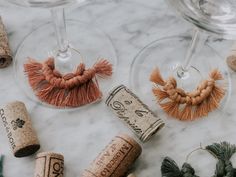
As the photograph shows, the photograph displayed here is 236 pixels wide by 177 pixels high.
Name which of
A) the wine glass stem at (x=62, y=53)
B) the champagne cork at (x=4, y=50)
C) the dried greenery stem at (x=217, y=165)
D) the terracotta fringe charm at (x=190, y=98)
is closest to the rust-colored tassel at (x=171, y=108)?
the terracotta fringe charm at (x=190, y=98)

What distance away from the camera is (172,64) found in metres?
1.11

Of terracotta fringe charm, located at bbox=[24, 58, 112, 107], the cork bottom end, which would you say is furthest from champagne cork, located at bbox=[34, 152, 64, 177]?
terracotta fringe charm, located at bbox=[24, 58, 112, 107]

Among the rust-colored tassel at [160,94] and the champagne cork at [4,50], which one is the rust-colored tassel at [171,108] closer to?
the rust-colored tassel at [160,94]

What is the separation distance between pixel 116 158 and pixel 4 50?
34 centimetres

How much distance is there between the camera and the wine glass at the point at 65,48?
107cm

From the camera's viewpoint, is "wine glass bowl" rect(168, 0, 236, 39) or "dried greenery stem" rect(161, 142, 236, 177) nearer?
"wine glass bowl" rect(168, 0, 236, 39)

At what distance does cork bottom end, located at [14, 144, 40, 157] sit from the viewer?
941 millimetres

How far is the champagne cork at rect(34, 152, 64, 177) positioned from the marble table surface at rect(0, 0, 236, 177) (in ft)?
0.15

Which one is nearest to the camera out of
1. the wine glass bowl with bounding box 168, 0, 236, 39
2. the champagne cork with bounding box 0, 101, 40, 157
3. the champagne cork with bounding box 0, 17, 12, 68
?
the wine glass bowl with bounding box 168, 0, 236, 39

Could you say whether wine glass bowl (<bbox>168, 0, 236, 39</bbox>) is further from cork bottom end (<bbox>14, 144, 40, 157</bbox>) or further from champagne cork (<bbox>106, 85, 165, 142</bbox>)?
cork bottom end (<bbox>14, 144, 40, 157</bbox>)

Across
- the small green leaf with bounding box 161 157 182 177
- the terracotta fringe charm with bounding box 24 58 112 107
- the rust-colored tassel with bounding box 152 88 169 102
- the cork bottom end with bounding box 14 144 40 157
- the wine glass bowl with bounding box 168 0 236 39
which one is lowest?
the cork bottom end with bounding box 14 144 40 157

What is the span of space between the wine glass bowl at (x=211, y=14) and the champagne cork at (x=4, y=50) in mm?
385

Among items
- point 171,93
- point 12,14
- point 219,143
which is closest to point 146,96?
point 171,93

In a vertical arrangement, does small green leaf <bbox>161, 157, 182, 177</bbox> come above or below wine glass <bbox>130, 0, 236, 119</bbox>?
below
